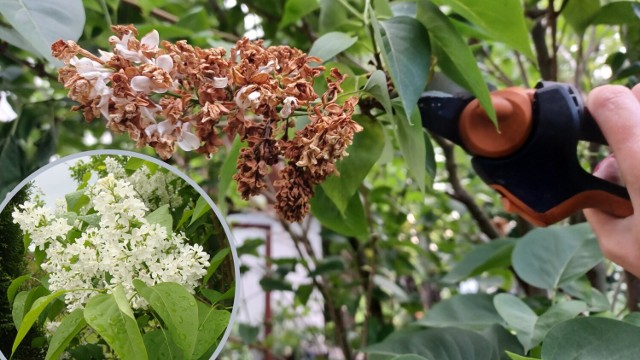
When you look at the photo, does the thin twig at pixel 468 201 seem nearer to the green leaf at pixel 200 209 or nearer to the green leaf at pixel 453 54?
the green leaf at pixel 453 54

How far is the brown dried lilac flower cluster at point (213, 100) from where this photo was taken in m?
0.29

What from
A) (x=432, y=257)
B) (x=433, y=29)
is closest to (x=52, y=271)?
(x=433, y=29)

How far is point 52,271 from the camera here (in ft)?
0.94

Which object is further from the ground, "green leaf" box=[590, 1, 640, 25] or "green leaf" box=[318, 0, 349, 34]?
"green leaf" box=[318, 0, 349, 34]

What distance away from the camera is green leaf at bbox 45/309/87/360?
10.9 inches

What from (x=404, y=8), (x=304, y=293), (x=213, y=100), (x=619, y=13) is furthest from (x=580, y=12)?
(x=304, y=293)

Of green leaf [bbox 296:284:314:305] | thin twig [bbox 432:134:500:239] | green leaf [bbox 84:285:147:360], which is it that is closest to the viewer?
green leaf [bbox 84:285:147:360]

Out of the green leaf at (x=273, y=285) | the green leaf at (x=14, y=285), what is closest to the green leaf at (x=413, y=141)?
the green leaf at (x=14, y=285)

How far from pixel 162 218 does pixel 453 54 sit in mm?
206

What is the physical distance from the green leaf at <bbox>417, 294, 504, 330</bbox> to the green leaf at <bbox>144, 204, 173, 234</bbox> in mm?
282

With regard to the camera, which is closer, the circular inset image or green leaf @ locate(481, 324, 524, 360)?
the circular inset image

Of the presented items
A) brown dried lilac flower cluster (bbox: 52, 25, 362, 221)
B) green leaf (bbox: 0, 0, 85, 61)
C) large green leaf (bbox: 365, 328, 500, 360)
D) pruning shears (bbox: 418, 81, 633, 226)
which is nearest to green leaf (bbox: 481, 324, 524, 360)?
large green leaf (bbox: 365, 328, 500, 360)

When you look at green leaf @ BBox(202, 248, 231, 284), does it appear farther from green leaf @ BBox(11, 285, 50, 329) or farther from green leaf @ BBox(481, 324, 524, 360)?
green leaf @ BBox(481, 324, 524, 360)

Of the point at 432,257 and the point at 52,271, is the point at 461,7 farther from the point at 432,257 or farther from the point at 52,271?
the point at 432,257
